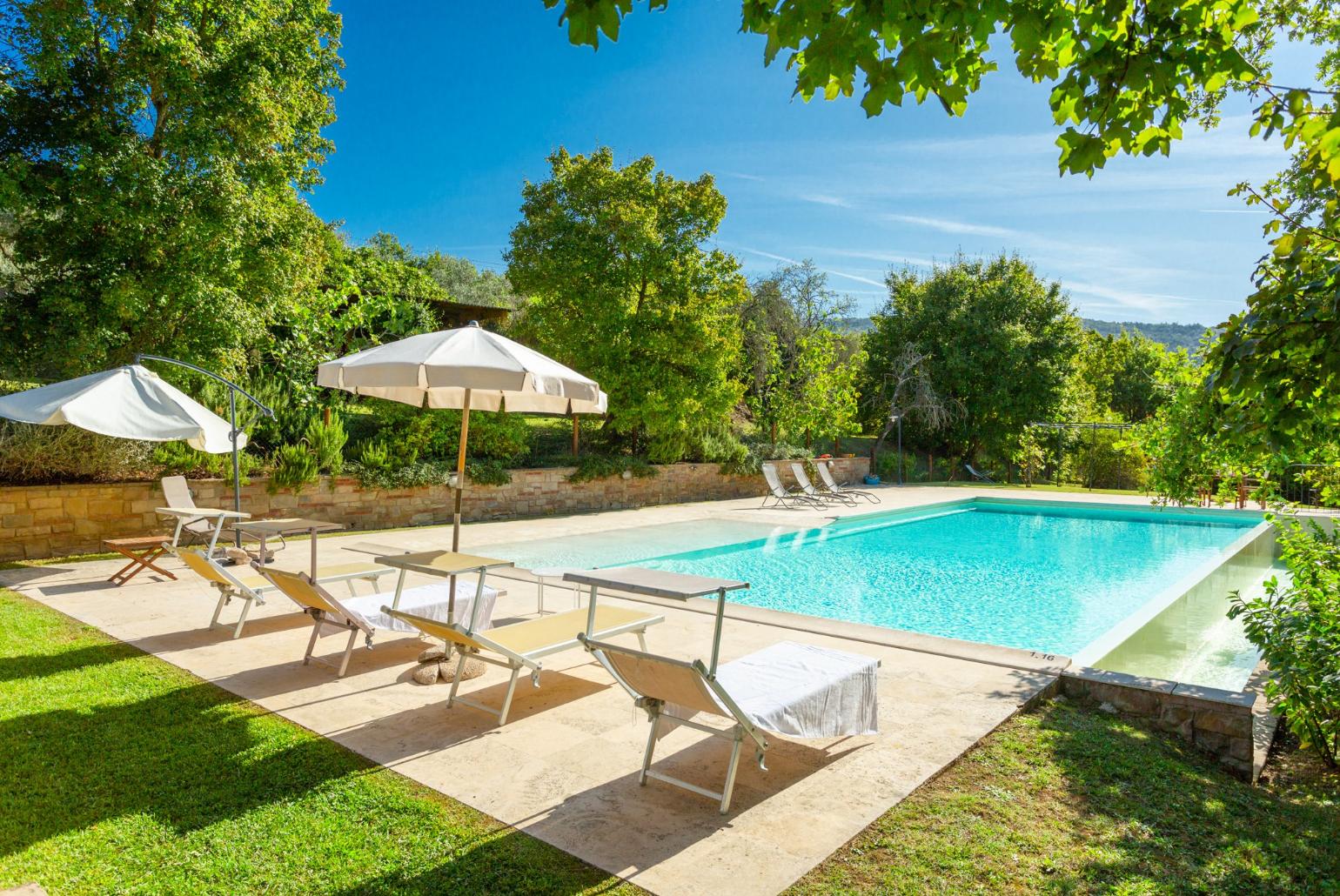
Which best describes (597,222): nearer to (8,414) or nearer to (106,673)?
(8,414)

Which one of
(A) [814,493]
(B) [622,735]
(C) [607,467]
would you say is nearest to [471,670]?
(B) [622,735]

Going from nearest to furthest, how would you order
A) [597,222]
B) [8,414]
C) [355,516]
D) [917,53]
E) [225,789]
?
[917,53], [225,789], [8,414], [355,516], [597,222]

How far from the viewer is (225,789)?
345cm

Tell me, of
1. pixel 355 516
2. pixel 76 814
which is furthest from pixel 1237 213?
pixel 355 516

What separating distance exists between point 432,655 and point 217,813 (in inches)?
81.2

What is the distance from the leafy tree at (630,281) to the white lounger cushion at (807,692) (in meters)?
12.1

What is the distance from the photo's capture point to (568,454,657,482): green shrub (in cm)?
1555

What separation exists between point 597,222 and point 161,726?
1376cm

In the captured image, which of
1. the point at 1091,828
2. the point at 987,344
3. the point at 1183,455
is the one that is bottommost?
the point at 1091,828

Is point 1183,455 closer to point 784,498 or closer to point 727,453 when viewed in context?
point 784,498

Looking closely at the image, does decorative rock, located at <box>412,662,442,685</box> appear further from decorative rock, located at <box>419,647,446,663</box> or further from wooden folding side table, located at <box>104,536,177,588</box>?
wooden folding side table, located at <box>104,536,177,588</box>

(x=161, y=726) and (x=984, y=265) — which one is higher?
(x=984, y=265)

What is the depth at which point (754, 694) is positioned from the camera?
12.4ft

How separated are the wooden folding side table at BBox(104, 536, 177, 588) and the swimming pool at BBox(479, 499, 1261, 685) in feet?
12.9
